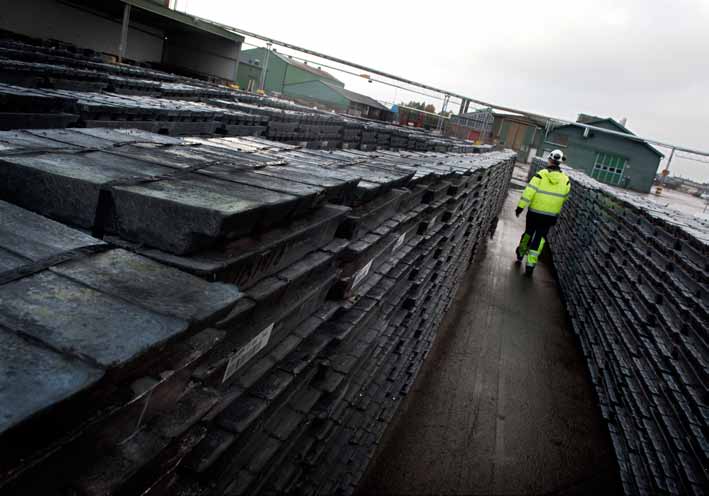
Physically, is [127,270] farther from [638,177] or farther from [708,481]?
[638,177]

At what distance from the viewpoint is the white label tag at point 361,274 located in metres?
2.73

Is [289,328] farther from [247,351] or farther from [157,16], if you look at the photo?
[157,16]

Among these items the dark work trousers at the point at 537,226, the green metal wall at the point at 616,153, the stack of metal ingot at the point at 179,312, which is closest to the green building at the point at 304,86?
the green metal wall at the point at 616,153

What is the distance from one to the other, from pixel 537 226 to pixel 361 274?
8.23 meters

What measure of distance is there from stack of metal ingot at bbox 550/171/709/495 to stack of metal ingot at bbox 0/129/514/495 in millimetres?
2487

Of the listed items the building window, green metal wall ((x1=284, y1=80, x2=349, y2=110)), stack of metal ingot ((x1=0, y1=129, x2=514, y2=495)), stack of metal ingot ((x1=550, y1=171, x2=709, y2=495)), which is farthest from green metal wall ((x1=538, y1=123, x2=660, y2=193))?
stack of metal ingot ((x1=0, y1=129, x2=514, y2=495))

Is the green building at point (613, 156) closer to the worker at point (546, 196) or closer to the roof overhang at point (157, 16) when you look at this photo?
the roof overhang at point (157, 16)

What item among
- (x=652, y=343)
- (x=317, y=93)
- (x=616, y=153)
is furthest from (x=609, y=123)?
(x=652, y=343)

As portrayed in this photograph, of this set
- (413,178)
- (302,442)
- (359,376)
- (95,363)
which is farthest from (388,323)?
(95,363)

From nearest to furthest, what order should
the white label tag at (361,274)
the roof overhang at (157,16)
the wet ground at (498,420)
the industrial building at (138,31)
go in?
the white label tag at (361,274), the wet ground at (498,420), the industrial building at (138,31), the roof overhang at (157,16)

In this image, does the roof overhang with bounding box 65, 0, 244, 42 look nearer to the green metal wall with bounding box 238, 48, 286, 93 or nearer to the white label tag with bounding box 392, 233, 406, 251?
the green metal wall with bounding box 238, 48, 286, 93

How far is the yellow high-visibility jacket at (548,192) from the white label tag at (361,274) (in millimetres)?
7516

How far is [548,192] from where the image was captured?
991 centimetres

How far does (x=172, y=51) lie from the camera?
28.2 meters
